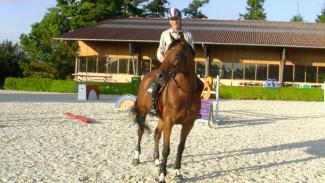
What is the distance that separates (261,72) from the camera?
37406 millimetres

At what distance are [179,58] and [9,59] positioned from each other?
38.4 meters

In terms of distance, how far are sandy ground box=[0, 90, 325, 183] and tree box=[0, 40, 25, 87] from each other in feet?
90.0

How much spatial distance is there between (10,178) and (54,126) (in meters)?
6.04

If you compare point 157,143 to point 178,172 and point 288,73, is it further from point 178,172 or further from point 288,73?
point 288,73

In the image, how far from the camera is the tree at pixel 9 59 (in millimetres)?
40688

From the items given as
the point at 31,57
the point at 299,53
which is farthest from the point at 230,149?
the point at 31,57

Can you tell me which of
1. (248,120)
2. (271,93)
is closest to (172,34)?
(248,120)

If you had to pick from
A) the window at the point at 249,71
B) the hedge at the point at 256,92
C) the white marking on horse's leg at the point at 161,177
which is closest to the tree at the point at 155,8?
the window at the point at 249,71

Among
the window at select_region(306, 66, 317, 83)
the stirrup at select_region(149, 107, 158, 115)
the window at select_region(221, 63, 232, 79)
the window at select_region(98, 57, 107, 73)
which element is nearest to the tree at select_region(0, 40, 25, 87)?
the window at select_region(98, 57, 107, 73)

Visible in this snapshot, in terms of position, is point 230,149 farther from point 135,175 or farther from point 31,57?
point 31,57

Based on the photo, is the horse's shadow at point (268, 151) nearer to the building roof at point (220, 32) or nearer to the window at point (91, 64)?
the building roof at point (220, 32)

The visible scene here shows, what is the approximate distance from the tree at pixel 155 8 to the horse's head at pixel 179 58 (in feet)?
185

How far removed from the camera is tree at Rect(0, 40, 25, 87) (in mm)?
40688

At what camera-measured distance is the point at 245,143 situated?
1062 centimetres
